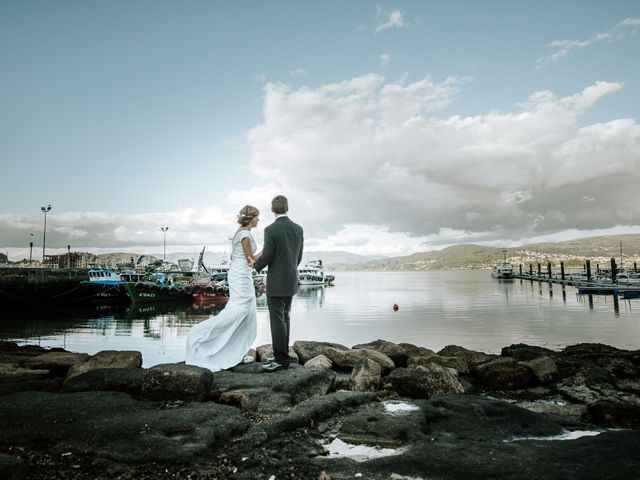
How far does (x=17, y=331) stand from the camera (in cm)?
2255

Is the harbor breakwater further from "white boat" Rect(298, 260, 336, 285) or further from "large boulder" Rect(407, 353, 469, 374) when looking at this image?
"white boat" Rect(298, 260, 336, 285)

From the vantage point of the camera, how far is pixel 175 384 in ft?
15.1

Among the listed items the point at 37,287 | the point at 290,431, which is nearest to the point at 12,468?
the point at 290,431

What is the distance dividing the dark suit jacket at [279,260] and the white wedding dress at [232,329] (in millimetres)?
452

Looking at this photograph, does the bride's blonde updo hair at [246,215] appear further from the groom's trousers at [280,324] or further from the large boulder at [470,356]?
the large boulder at [470,356]

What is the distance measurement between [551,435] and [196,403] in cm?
349

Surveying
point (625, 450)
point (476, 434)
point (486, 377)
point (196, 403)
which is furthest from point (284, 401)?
point (486, 377)

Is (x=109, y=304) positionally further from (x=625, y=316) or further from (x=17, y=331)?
(x=625, y=316)

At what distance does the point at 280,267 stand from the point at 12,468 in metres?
3.64

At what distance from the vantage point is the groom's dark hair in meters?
5.91

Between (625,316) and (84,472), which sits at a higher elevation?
(84,472)

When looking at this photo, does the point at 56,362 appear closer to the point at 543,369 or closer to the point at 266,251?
the point at 266,251

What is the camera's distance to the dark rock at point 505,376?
7.05 m

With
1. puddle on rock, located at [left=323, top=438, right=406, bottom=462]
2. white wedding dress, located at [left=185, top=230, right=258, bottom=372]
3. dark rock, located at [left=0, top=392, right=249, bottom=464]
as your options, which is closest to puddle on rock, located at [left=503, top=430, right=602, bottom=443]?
puddle on rock, located at [left=323, top=438, right=406, bottom=462]
